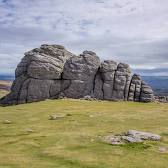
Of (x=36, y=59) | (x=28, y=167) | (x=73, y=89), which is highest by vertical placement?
(x=36, y=59)

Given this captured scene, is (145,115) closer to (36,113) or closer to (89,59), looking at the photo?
(36,113)

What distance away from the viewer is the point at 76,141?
5781 cm

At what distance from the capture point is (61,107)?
105 m

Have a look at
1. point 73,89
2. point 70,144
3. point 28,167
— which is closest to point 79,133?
point 70,144

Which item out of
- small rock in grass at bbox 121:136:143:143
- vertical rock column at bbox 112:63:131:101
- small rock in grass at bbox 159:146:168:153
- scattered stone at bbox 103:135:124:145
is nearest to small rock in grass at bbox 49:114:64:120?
scattered stone at bbox 103:135:124:145

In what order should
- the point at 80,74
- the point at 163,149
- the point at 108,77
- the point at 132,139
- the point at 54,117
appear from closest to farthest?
the point at 163,149 < the point at 132,139 < the point at 54,117 < the point at 80,74 < the point at 108,77

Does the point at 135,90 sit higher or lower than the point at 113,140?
higher

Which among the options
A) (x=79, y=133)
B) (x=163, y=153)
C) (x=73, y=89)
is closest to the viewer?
(x=163, y=153)

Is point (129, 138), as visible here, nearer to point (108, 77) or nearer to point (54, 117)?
point (54, 117)

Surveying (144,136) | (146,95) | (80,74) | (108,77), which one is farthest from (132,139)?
(146,95)

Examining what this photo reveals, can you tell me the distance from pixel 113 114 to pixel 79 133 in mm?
26429

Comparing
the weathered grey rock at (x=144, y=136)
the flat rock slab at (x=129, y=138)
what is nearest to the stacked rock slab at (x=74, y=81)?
the flat rock slab at (x=129, y=138)

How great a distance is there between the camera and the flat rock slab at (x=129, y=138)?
5625 centimetres

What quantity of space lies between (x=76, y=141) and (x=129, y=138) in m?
8.05
